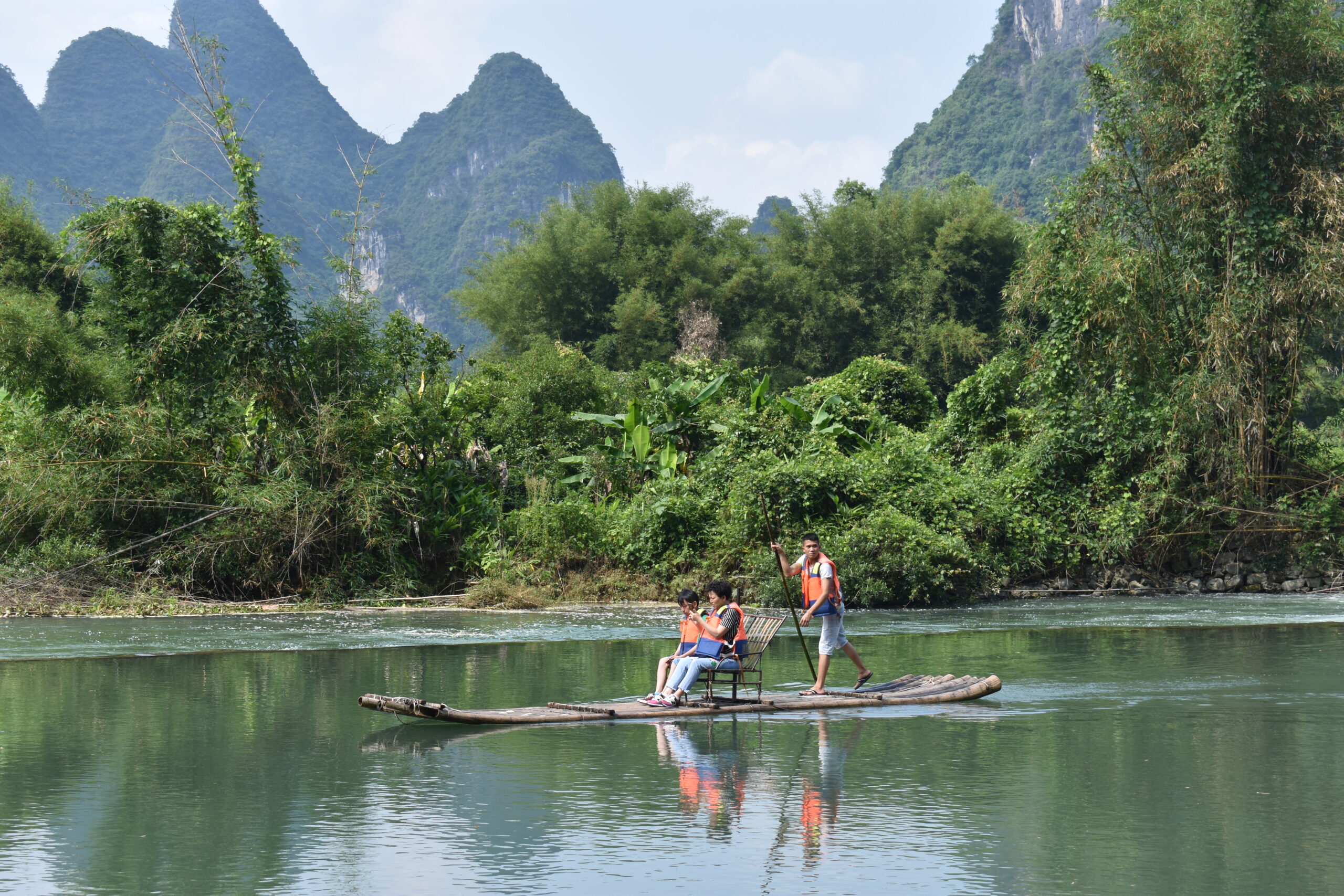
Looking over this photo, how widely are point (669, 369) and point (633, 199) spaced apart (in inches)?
644

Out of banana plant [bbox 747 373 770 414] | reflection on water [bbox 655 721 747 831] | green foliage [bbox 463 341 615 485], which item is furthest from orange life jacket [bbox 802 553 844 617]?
green foliage [bbox 463 341 615 485]

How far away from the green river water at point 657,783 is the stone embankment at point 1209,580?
9.20m

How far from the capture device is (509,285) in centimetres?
4531

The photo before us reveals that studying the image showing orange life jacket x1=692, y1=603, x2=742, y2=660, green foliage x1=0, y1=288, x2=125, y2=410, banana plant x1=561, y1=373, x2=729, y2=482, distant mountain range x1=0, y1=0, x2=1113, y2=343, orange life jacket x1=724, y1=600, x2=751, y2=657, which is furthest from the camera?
distant mountain range x1=0, y1=0, x2=1113, y2=343

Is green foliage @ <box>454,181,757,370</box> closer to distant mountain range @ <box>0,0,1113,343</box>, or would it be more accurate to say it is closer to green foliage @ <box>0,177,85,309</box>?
green foliage @ <box>0,177,85,309</box>

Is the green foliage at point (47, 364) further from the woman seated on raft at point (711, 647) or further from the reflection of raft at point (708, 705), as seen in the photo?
the woman seated on raft at point (711, 647)

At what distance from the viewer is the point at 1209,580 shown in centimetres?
2408

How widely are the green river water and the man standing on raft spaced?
2.03 feet

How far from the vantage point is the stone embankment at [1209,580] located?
2356 cm

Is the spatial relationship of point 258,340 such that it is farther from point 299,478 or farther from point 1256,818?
point 1256,818

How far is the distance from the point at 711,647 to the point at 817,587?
1.22m

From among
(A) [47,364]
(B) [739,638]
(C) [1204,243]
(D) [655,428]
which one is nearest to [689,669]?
(B) [739,638]

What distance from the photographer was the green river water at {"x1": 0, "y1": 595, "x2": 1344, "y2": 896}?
5.97 meters

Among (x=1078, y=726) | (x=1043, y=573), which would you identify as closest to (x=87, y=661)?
(x=1078, y=726)
